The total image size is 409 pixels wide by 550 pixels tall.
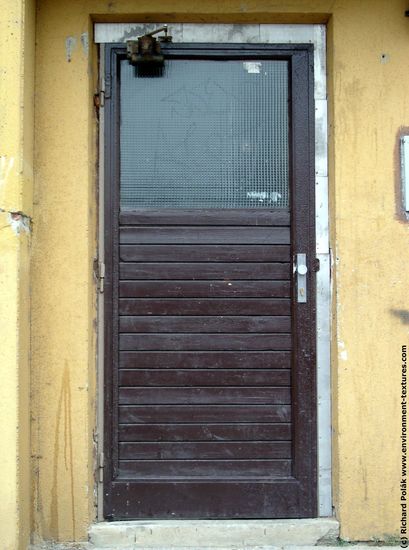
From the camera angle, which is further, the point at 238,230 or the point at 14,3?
the point at 238,230

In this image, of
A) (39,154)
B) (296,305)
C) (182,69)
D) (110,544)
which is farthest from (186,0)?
(110,544)

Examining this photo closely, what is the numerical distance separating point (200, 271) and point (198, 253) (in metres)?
0.10

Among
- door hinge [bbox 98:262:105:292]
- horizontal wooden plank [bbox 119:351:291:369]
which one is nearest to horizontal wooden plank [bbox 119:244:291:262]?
door hinge [bbox 98:262:105:292]

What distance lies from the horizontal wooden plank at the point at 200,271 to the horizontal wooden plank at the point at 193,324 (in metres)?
0.23

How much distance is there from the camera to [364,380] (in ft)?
11.3

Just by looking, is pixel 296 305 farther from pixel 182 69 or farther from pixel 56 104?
pixel 56 104

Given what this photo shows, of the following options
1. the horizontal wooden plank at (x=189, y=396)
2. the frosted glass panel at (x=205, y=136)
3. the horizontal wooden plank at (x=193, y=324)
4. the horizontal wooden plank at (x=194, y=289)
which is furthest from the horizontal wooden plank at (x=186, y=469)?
the frosted glass panel at (x=205, y=136)

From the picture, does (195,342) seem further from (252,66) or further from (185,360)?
(252,66)

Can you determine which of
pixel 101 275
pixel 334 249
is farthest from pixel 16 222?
pixel 334 249

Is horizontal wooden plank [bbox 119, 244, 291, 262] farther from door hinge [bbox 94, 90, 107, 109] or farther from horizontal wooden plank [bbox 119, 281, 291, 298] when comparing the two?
door hinge [bbox 94, 90, 107, 109]

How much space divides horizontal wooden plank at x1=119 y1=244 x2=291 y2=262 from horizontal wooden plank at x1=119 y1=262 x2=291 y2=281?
0.09 feet

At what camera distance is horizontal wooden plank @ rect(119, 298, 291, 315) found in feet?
11.8

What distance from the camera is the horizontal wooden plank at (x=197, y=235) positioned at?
11.9 ft

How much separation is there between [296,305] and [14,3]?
7.27 ft
